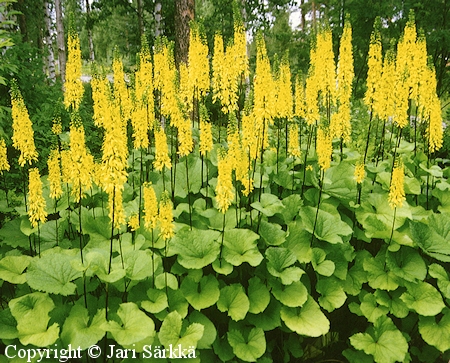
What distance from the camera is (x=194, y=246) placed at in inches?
113

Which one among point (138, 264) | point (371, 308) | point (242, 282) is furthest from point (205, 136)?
point (371, 308)

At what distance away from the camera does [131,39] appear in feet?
41.6

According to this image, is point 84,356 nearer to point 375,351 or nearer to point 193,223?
point 193,223

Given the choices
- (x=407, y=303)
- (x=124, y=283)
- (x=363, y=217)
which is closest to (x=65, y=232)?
(x=124, y=283)

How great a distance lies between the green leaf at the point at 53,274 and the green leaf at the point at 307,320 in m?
1.65

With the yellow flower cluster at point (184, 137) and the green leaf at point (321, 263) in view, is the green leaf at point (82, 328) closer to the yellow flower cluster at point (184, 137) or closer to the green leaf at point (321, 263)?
the yellow flower cluster at point (184, 137)

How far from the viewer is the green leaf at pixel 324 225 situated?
316 centimetres

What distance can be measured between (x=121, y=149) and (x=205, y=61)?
1.97 metres

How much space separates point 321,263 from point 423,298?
Answer: 88 centimetres

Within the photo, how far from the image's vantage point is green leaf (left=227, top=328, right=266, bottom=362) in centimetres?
257

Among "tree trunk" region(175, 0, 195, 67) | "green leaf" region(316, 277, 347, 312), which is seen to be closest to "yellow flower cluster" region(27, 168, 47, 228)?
"green leaf" region(316, 277, 347, 312)

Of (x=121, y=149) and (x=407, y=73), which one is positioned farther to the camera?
(x=407, y=73)

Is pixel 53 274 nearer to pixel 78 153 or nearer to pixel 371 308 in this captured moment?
pixel 78 153

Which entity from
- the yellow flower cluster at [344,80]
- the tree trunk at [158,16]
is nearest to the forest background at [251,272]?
the yellow flower cluster at [344,80]
